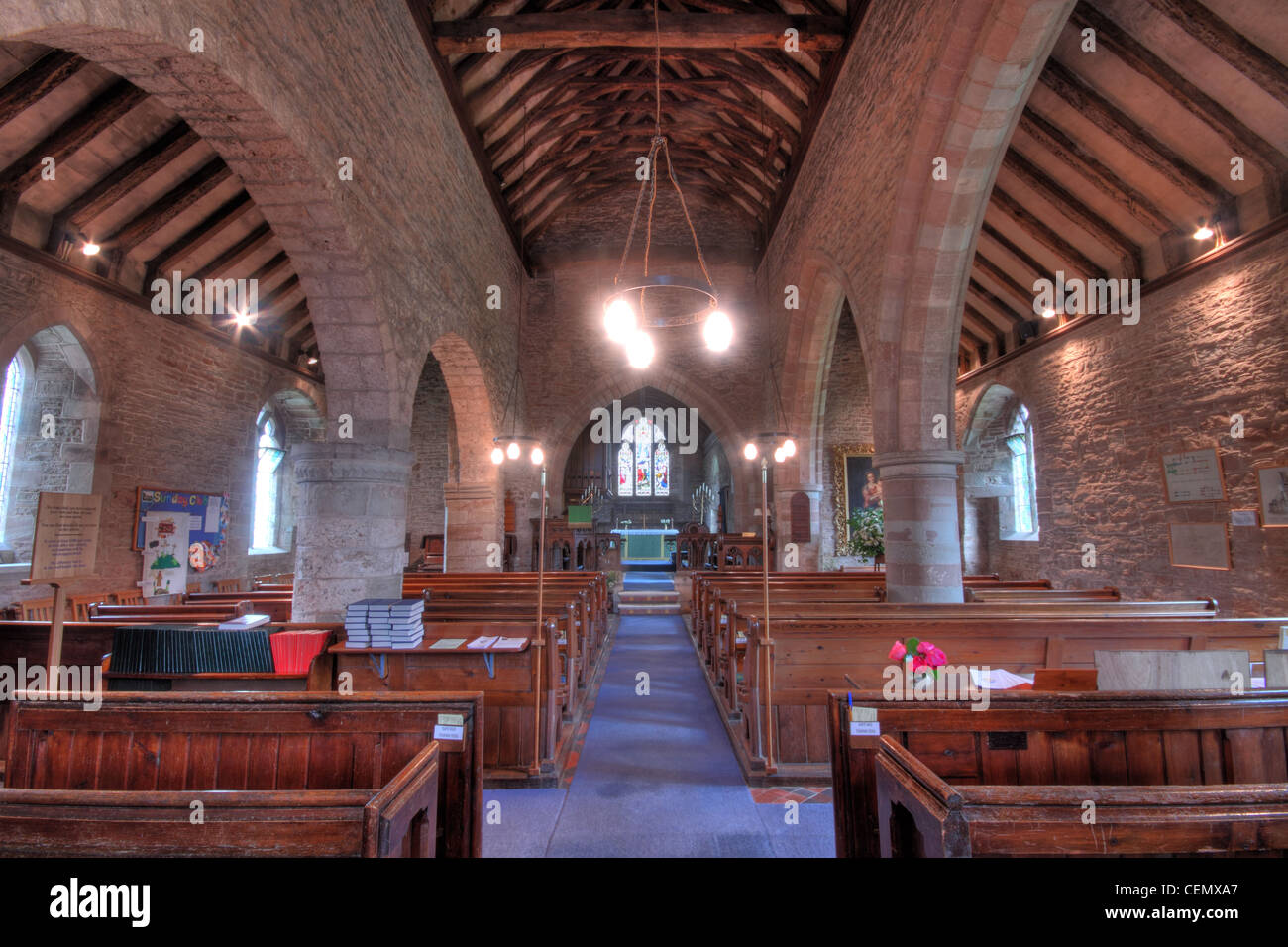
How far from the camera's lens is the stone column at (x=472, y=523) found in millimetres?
8914

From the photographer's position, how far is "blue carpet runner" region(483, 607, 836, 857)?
2.56 metres

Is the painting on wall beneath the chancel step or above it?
above

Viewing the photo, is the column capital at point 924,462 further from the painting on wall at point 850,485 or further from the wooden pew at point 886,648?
the painting on wall at point 850,485

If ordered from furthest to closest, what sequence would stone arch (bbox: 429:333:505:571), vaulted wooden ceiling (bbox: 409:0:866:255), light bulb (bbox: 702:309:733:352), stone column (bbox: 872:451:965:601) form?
stone arch (bbox: 429:333:505:571) < vaulted wooden ceiling (bbox: 409:0:866:255) < stone column (bbox: 872:451:965:601) < light bulb (bbox: 702:309:733:352)

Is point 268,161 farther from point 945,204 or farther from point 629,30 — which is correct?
point 945,204

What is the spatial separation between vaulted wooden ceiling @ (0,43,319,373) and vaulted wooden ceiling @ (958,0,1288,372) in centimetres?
713

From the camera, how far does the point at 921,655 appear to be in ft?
7.97

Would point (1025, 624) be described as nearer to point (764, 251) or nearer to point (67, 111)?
point (67, 111)

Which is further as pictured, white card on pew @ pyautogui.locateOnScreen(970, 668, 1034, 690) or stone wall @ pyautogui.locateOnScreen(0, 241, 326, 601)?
stone wall @ pyautogui.locateOnScreen(0, 241, 326, 601)

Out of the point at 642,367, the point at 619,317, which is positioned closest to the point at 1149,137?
the point at 642,367

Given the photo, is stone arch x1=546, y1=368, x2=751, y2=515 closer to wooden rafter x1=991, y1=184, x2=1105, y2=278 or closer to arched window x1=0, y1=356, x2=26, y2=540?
wooden rafter x1=991, y1=184, x2=1105, y2=278

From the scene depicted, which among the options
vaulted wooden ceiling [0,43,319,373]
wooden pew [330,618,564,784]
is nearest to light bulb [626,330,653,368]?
wooden pew [330,618,564,784]
